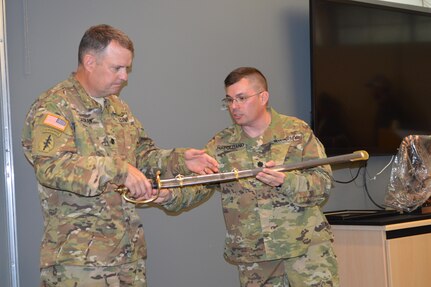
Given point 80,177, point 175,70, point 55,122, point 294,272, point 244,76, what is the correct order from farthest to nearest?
point 175,70, point 244,76, point 294,272, point 55,122, point 80,177

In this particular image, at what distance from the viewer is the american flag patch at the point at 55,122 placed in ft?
8.85

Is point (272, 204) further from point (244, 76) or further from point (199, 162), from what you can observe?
point (244, 76)

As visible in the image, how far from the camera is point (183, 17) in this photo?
14.5ft

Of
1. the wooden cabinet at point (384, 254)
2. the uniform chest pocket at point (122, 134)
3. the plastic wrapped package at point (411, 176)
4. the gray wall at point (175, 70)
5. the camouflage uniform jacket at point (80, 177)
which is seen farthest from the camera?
the plastic wrapped package at point (411, 176)

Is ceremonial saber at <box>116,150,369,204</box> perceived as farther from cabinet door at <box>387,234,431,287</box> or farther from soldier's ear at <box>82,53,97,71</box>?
cabinet door at <box>387,234,431,287</box>

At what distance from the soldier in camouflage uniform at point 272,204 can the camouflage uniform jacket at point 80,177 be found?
476 mm

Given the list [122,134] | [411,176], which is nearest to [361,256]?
[411,176]

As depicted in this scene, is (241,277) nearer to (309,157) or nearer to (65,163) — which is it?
(309,157)

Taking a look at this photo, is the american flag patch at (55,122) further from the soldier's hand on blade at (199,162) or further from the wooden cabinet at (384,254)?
the wooden cabinet at (384,254)

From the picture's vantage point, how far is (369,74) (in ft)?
17.7

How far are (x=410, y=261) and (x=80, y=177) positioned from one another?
274 cm

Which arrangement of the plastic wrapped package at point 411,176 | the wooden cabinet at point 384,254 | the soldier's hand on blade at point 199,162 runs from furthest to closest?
the plastic wrapped package at point 411,176 < the wooden cabinet at point 384,254 < the soldier's hand on blade at point 199,162

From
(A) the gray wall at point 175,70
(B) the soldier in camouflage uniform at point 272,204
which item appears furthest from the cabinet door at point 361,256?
(B) the soldier in camouflage uniform at point 272,204

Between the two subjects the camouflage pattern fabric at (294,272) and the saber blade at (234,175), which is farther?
the camouflage pattern fabric at (294,272)
